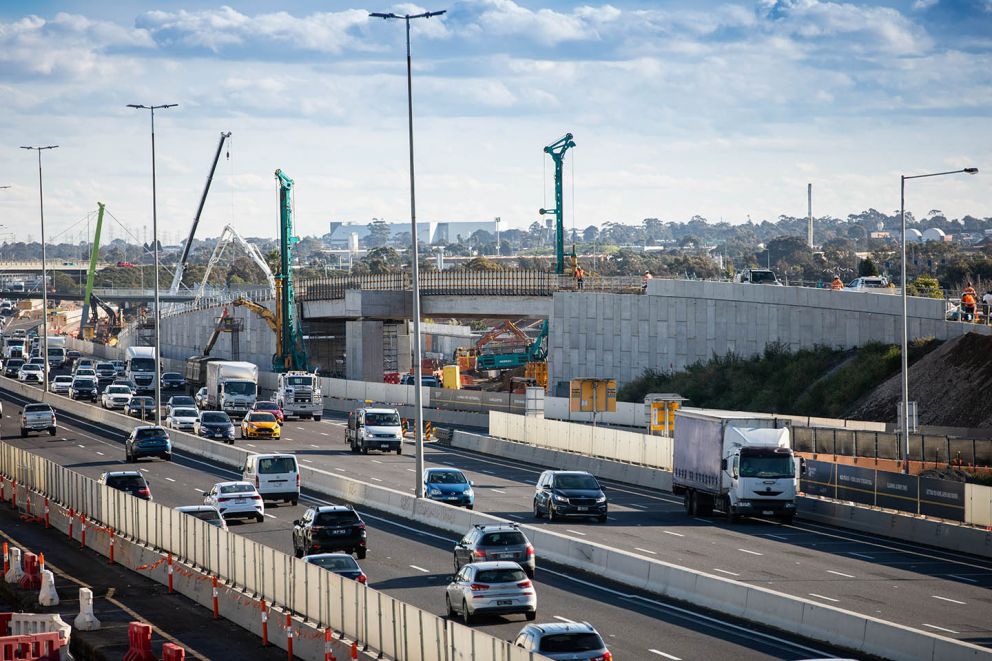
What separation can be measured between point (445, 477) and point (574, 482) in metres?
4.18

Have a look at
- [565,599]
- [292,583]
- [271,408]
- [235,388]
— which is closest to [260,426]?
[271,408]

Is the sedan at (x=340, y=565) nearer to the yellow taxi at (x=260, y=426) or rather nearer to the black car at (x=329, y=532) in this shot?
the black car at (x=329, y=532)

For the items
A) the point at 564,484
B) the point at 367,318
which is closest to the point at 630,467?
the point at 564,484

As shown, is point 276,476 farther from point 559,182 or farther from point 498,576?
point 559,182

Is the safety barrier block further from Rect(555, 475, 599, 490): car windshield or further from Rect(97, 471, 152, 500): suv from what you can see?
Rect(555, 475, 599, 490): car windshield

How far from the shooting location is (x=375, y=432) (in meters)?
62.4

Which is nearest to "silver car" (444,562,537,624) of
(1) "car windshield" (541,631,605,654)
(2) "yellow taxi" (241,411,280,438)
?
(1) "car windshield" (541,631,605,654)

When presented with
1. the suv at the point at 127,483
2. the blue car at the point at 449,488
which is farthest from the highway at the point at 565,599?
the suv at the point at 127,483

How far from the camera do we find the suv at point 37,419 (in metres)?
71.1

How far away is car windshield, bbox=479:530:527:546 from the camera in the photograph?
101 feet

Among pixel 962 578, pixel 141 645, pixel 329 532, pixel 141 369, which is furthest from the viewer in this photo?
pixel 141 369

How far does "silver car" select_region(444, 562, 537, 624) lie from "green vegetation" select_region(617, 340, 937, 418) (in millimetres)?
46254

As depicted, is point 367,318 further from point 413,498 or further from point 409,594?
point 409,594

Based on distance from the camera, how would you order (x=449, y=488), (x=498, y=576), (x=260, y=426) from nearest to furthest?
(x=498, y=576), (x=449, y=488), (x=260, y=426)
